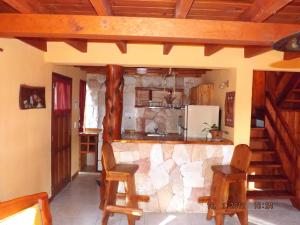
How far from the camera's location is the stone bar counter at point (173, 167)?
391 centimetres

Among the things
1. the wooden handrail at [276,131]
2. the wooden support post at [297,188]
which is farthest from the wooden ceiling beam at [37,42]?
the wooden support post at [297,188]

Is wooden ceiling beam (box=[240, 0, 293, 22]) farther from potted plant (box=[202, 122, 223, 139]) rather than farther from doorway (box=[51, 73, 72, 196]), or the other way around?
doorway (box=[51, 73, 72, 196])

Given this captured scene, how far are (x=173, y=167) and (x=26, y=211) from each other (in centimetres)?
260

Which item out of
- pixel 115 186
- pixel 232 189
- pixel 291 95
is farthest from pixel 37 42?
pixel 291 95

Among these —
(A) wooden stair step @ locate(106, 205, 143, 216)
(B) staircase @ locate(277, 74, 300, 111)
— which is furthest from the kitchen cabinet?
(B) staircase @ locate(277, 74, 300, 111)

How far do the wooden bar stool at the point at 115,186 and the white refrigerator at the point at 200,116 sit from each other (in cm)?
143

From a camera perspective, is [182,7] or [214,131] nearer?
[182,7]

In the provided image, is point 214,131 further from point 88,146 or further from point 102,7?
point 88,146

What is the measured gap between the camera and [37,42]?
3.40 m

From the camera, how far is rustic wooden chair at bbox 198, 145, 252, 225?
3.22 meters

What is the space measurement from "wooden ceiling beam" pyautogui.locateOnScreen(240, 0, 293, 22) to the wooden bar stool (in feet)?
6.90

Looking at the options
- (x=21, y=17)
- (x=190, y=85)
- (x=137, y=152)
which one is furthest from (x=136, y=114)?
(x=21, y=17)

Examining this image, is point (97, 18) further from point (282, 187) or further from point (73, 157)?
point (282, 187)

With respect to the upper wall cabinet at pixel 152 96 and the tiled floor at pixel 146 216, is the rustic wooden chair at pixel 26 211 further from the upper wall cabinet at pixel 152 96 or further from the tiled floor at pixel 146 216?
the upper wall cabinet at pixel 152 96
